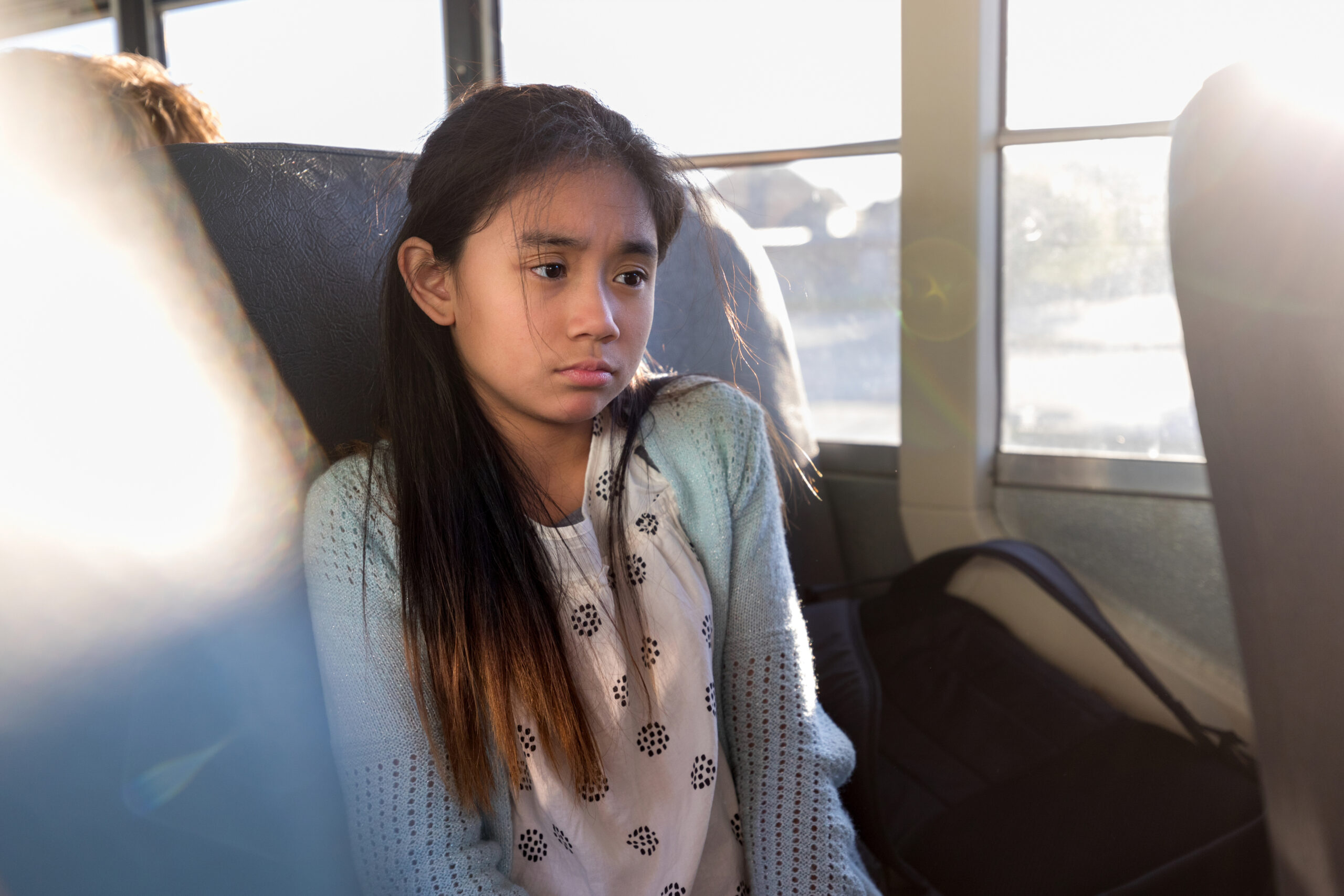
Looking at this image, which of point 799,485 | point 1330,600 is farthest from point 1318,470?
point 799,485

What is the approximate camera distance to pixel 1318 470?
0.61m

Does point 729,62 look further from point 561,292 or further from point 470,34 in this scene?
point 561,292

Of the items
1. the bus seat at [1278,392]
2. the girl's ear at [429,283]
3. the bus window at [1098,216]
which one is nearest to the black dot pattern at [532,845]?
the girl's ear at [429,283]

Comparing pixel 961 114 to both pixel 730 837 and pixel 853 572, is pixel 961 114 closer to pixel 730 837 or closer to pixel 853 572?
pixel 853 572

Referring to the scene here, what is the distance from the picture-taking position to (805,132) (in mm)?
1843

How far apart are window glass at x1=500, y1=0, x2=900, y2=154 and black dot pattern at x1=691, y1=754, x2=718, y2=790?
1.24 meters

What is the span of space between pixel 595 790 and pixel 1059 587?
3.21ft

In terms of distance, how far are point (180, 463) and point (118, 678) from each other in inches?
7.5

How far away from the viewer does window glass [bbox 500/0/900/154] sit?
1.76m

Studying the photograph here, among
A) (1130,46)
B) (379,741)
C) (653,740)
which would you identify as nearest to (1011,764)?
(653,740)

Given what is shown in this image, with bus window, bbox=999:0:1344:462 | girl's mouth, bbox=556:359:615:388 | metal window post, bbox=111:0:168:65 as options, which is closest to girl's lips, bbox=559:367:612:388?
girl's mouth, bbox=556:359:615:388

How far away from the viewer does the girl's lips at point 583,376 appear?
0.80 m

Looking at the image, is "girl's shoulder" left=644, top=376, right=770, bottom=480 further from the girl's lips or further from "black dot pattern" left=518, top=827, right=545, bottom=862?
"black dot pattern" left=518, top=827, right=545, bottom=862

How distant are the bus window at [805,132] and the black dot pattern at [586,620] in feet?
3.70
